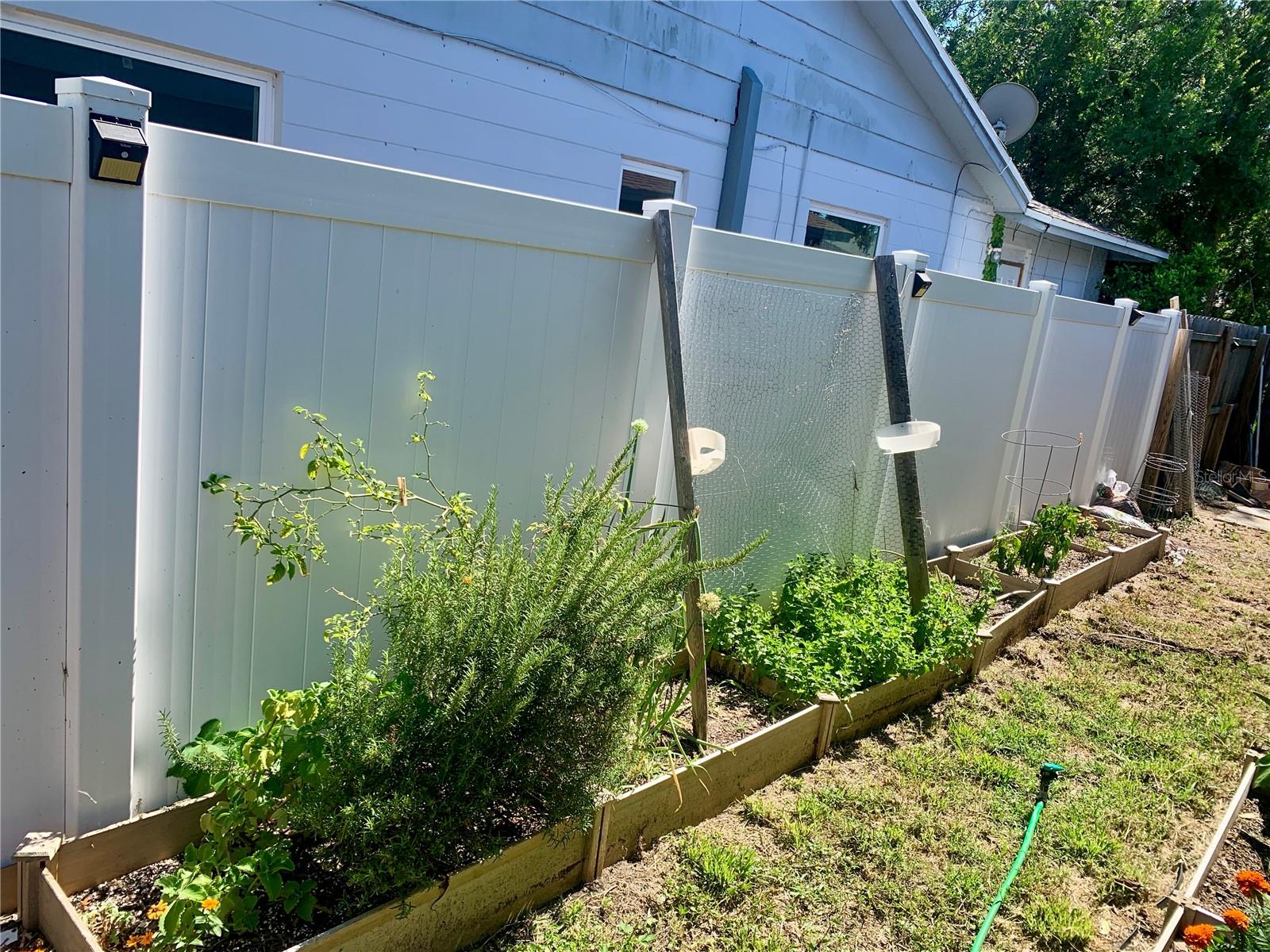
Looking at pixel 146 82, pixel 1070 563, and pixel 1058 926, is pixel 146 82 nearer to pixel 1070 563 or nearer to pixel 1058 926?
pixel 1058 926

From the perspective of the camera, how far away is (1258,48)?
15.5 metres

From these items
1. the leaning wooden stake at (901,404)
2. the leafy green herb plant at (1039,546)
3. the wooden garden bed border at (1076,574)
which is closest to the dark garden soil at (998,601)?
the wooden garden bed border at (1076,574)

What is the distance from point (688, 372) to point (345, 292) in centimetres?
157

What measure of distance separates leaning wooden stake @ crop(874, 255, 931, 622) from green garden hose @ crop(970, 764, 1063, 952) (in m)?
1.06

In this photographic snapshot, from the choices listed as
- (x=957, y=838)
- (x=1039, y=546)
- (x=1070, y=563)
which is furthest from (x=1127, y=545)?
(x=957, y=838)

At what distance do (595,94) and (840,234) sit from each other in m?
3.13

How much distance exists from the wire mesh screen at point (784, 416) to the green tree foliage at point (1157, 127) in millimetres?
11607

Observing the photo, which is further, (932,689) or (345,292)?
(932,689)

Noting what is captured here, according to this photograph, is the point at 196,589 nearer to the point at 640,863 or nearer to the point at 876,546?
the point at 640,863

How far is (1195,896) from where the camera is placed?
2.93 m

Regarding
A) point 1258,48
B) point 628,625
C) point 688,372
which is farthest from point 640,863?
point 1258,48

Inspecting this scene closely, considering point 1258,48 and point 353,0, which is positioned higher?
point 1258,48

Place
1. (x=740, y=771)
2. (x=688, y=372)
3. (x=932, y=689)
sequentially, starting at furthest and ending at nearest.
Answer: (x=932, y=689), (x=688, y=372), (x=740, y=771)

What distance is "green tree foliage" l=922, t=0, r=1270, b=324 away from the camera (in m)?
15.2
